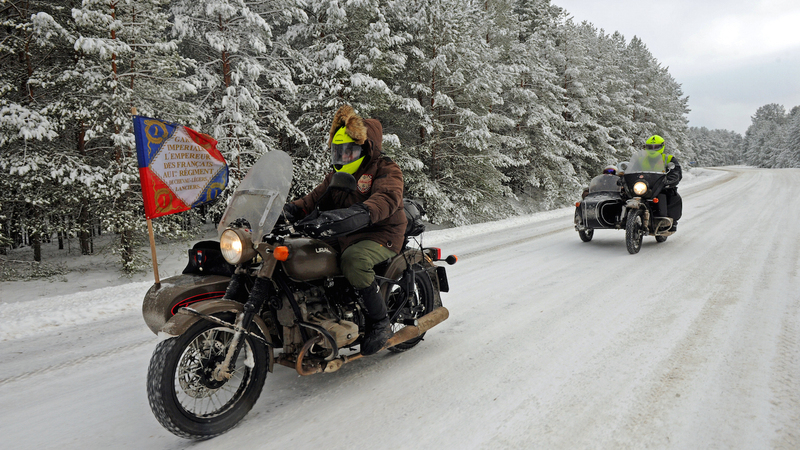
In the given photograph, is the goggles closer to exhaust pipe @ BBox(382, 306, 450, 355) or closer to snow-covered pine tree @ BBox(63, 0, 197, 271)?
exhaust pipe @ BBox(382, 306, 450, 355)

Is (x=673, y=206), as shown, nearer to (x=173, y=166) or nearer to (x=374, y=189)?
(x=374, y=189)

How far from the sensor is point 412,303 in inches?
157

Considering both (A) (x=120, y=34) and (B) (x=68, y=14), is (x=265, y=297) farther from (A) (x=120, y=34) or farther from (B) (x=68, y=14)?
(B) (x=68, y=14)

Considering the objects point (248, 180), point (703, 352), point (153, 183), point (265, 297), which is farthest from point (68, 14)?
point (703, 352)

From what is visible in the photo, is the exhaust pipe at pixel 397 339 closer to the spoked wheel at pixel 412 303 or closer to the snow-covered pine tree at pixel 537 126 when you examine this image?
the spoked wheel at pixel 412 303

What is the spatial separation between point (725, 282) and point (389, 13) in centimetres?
1248

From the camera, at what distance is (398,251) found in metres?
3.59

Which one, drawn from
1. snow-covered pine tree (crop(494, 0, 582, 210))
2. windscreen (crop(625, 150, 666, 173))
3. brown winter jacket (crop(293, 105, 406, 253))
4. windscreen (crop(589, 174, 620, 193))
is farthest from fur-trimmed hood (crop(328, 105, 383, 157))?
snow-covered pine tree (crop(494, 0, 582, 210))

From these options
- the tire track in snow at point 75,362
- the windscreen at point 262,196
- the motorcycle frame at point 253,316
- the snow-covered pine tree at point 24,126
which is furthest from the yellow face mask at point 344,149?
the snow-covered pine tree at point 24,126

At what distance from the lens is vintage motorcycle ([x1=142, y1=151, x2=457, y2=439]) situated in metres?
2.43

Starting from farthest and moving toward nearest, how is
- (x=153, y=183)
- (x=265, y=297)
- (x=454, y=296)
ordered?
(x=454, y=296), (x=153, y=183), (x=265, y=297)

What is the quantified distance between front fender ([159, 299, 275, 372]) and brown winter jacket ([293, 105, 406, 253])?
849mm

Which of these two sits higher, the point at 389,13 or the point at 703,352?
the point at 389,13

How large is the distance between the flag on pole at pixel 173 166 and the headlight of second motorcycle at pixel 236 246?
6.23 ft
